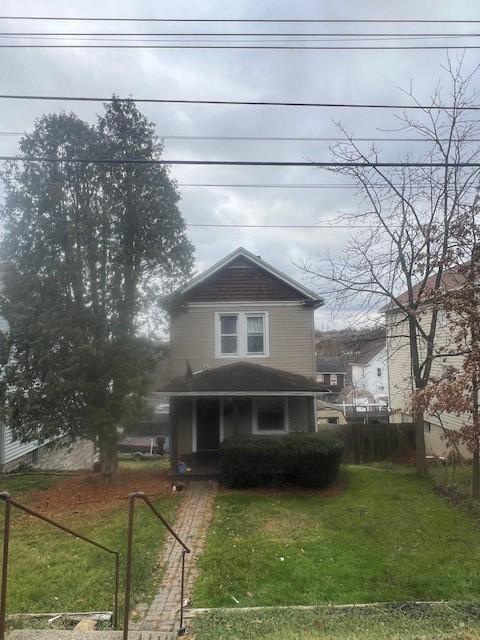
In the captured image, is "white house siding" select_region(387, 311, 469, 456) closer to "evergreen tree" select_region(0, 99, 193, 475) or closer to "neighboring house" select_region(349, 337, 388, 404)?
"evergreen tree" select_region(0, 99, 193, 475)

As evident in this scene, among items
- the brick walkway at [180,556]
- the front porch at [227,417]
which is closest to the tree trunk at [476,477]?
the front porch at [227,417]

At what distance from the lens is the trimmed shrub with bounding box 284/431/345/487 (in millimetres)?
12312

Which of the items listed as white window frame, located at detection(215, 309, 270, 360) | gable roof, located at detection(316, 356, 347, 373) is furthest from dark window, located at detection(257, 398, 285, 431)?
gable roof, located at detection(316, 356, 347, 373)

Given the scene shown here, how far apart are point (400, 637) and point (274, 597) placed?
89.2 inches

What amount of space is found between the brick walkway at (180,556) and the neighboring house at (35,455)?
3892mm

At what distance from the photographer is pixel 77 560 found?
7457mm

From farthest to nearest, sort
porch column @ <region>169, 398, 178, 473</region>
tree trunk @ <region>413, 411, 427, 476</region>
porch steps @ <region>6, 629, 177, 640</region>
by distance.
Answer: porch column @ <region>169, 398, 178, 473</region>, tree trunk @ <region>413, 411, 427, 476</region>, porch steps @ <region>6, 629, 177, 640</region>

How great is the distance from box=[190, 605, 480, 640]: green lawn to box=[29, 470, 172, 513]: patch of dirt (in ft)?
21.2

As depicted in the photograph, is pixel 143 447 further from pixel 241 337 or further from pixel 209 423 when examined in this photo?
→ pixel 241 337

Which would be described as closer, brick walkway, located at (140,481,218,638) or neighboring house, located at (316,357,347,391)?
brick walkway, located at (140,481,218,638)

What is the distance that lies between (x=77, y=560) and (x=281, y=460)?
20.0 ft

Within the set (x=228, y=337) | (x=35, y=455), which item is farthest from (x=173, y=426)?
(x=35, y=455)

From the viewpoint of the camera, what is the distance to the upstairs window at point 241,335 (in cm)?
1616

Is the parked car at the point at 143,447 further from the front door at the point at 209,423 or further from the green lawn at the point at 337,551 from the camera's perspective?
the green lawn at the point at 337,551
